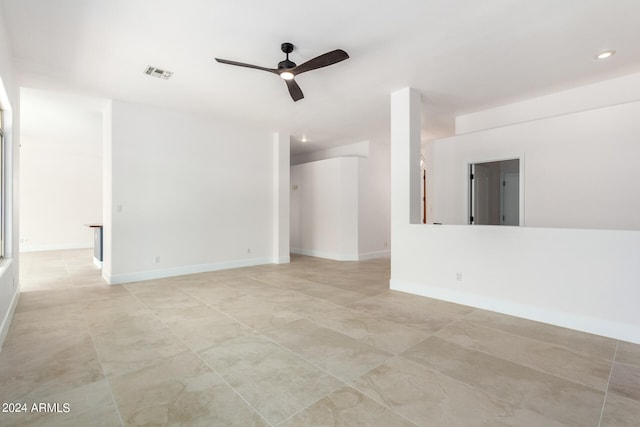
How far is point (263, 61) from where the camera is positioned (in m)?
3.62

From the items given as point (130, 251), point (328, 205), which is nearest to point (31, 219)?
point (130, 251)

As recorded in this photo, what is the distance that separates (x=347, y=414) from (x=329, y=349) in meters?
0.87

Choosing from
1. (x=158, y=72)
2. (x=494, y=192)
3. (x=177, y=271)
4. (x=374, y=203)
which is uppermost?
(x=158, y=72)

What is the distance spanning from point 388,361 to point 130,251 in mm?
4750

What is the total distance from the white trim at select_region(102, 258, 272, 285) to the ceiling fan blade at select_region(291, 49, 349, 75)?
4.27 meters

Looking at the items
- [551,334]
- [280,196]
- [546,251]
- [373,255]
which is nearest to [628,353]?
[551,334]

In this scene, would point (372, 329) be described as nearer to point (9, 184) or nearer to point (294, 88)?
point (294, 88)

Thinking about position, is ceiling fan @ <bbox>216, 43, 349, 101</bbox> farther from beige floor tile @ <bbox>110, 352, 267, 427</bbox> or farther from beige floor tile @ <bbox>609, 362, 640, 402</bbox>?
beige floor tile @ <bbox>609, 362, 640, 402</bbox>

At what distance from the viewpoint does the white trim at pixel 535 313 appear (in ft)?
9.77

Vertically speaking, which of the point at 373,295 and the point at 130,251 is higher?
the point at 130,251

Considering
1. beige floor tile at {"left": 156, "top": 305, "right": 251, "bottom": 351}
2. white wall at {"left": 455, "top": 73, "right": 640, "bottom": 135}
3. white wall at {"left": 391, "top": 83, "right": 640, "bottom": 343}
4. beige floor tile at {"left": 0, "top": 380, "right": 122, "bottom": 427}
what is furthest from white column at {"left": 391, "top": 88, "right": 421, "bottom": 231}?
beige floor tile at {"left": 0, "top": 380, "right": 122, "bottom": 427}

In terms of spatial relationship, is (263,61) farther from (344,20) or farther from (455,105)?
(455,105)

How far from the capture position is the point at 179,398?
1987 millimetres

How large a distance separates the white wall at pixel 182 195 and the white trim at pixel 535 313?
372cm
